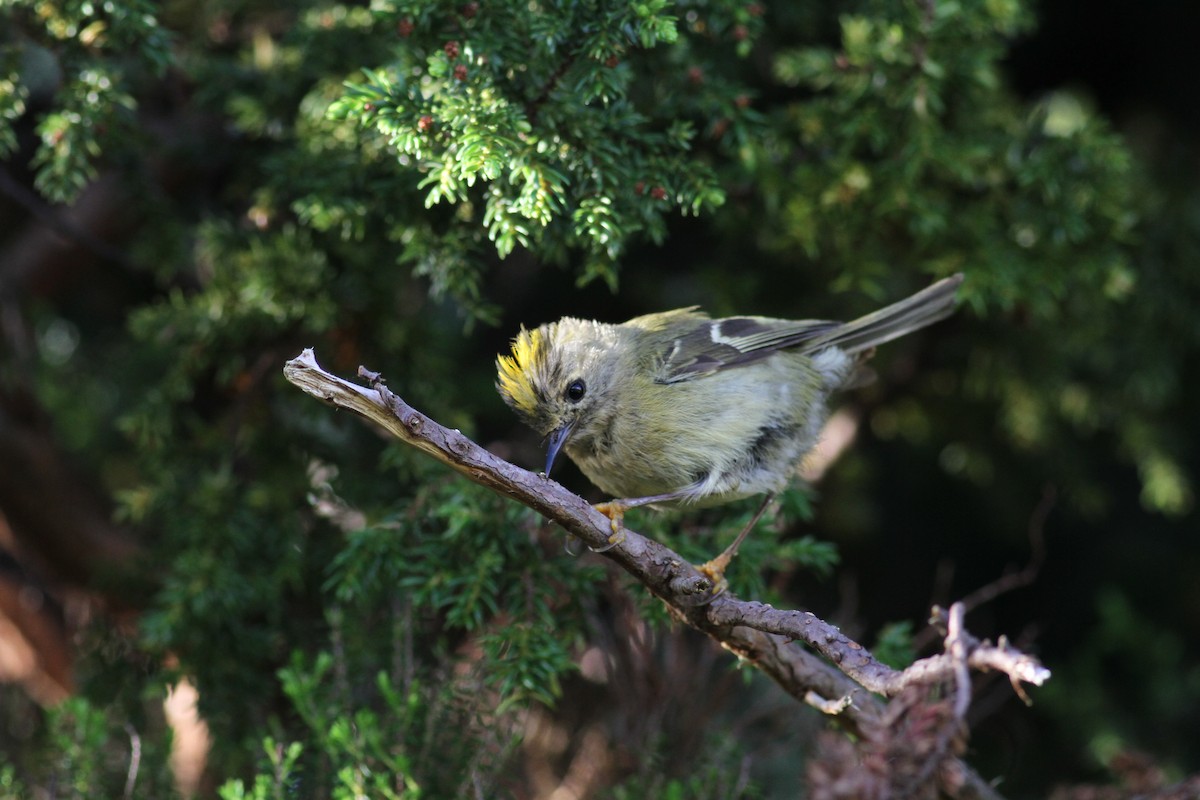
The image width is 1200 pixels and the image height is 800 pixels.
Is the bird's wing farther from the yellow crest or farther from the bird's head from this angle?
the yellow crest

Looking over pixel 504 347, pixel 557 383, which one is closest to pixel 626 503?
pixel 557 383

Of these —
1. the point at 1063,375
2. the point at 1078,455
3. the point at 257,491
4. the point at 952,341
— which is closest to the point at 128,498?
the point at 257,491

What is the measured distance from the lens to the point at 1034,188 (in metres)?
3.48

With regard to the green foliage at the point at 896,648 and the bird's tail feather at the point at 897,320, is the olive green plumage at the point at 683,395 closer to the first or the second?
the bird's tail feather at the point at 897,320

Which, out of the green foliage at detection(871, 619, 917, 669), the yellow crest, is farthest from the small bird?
the green foliage at detection(871, 619, 917, 669)

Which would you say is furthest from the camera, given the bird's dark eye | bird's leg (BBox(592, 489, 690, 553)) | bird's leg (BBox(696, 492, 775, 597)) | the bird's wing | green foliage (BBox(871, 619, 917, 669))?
the bird's wing

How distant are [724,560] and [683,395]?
0.49 meters

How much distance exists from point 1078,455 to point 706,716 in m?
2.27

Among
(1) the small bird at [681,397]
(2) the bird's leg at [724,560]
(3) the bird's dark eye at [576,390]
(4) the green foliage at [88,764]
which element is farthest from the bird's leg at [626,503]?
(4) the green foliage at [88,764]

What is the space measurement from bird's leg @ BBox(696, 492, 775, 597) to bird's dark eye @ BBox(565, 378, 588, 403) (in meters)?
0.57

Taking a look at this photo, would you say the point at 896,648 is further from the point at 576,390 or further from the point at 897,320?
the point at 576,390

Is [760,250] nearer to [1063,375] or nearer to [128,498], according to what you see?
[1063,375]

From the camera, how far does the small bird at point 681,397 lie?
291 cm

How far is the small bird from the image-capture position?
2.91 meters
